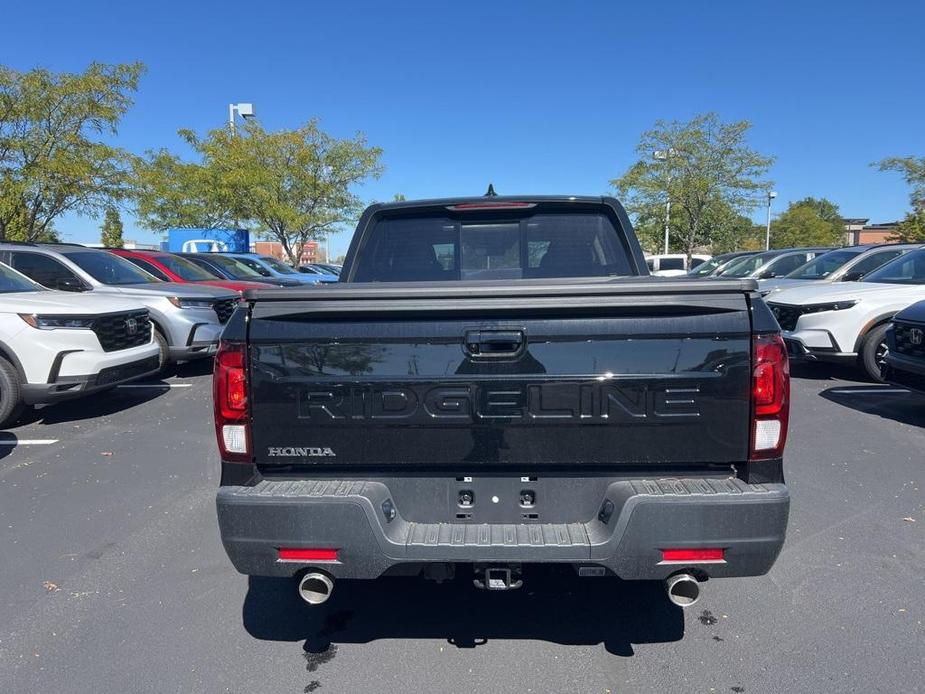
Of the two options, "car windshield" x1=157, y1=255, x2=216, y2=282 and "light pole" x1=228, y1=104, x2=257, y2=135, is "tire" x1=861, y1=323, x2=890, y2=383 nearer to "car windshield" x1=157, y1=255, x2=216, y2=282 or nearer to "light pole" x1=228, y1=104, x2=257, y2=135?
"car windshield" x1=157, y1=255, x2=216, y2=282

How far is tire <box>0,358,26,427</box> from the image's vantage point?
6410 mm

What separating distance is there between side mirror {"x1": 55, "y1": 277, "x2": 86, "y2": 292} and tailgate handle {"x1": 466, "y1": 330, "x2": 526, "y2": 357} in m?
7.85

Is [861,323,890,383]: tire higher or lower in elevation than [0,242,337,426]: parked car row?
lower

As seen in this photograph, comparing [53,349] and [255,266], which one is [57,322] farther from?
[255,266]

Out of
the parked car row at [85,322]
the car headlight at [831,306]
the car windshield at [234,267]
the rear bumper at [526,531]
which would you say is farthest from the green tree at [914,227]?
the rear bumper at [526,531]

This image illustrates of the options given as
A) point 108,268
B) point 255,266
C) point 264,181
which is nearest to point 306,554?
point 108,268

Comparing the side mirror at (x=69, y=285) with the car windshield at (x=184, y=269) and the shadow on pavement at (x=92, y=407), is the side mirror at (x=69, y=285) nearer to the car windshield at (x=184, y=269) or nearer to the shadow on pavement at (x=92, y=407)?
the shadow on pavement at (x=92, y=407)

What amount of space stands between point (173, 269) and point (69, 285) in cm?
384

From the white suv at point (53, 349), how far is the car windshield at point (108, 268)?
213cm

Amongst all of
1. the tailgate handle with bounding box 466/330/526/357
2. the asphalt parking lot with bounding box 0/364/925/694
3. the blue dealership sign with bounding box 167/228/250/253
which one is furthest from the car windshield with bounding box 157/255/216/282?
the blue dealership sign with bounding box 167/228/250/253

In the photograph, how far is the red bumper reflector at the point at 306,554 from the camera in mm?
2439

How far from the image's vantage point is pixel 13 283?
23.5ft

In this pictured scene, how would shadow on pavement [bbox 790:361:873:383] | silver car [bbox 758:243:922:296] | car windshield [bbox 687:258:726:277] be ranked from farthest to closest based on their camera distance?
car windshield [bbox 687:258:726:277] < silver car [bbox 758:243:922:296] < shadow on pavement [bbox 790:361:873:383]

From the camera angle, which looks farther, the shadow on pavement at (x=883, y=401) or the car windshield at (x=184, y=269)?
the car windshield at (x=184, y=269)
